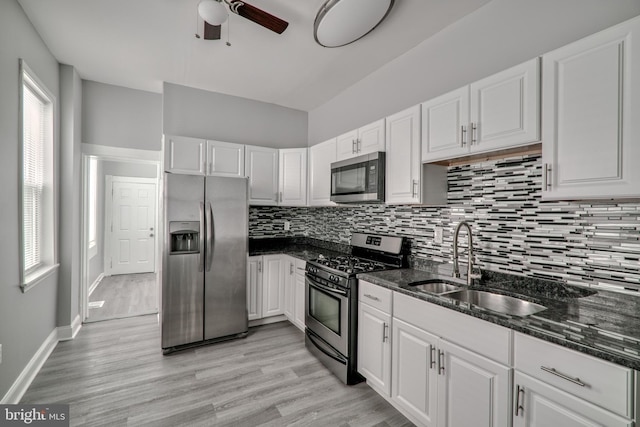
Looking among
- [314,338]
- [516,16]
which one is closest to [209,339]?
[314,338]

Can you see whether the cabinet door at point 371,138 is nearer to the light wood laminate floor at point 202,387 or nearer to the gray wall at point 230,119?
the gray wall at point 230,119

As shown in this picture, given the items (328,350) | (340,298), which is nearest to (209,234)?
(340,298)

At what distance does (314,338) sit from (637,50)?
278 centimetres

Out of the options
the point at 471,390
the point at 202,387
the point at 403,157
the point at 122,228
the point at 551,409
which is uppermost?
the point at 403,157

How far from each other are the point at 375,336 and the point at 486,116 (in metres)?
1.62

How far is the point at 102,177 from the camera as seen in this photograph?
18.8 feet

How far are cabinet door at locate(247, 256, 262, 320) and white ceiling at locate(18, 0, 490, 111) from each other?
2083 mm

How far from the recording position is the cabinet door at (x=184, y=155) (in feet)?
10.4

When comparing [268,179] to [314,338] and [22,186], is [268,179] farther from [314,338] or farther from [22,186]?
[22,186]

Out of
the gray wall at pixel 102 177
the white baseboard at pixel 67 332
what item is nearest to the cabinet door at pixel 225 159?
the white baseboard at pixel 67 332

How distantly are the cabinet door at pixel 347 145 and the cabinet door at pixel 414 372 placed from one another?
5.27ft

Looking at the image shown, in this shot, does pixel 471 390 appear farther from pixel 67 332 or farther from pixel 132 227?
pixel 132 227

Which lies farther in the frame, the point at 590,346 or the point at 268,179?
the point at 268,179

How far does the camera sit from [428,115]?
2098mm
